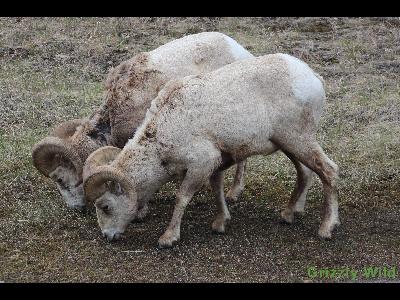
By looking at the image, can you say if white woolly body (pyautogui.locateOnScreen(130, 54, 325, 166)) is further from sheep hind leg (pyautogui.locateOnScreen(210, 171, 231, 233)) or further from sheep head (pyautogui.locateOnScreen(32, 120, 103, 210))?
sheep head (pyautogui.locateOnScreen(32, 120, 103, 210))

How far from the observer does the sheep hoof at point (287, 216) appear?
9.84 metres

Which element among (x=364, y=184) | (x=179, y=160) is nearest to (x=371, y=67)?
(x=364, y=184)

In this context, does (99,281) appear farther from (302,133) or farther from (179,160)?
(302,133)

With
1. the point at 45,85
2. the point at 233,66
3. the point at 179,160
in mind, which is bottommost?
the point at 45,85

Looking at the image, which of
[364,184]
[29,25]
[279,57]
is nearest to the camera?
[279,57]

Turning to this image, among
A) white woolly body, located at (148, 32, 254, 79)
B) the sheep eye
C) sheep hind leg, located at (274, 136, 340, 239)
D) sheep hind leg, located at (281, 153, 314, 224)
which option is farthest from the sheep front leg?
white woolly body, located at (148, 32, 254, 79)

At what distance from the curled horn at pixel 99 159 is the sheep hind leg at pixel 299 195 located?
Result: 91.7 inches

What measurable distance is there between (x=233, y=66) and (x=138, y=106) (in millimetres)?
1525

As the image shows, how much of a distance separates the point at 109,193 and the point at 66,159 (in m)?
1.31

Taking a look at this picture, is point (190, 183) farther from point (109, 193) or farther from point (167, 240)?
point (109, 193)

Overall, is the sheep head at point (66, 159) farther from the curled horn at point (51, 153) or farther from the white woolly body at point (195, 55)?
the white woolly body at point (195, 55)

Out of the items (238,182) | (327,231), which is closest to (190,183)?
(327,231)

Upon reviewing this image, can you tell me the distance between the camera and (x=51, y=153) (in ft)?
32.8

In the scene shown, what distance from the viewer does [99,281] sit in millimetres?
8484
